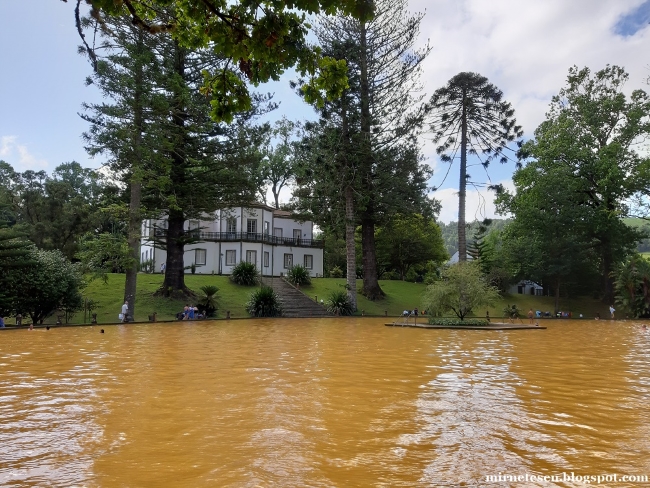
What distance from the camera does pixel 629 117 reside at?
3966 centimetres

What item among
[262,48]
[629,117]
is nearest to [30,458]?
[262,48]

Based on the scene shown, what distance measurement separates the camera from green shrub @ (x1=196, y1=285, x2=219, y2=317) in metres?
30.5

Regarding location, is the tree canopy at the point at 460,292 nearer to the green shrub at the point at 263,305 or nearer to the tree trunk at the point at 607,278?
the green shrub at the point at 263,305

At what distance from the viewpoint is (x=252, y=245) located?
50281 mm

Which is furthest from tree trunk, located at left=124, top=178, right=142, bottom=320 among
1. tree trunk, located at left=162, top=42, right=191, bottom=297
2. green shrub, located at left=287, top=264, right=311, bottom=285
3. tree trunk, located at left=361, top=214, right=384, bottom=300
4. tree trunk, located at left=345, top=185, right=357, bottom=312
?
tree trunk, located at left=361, top=214, right=384, bottom=300

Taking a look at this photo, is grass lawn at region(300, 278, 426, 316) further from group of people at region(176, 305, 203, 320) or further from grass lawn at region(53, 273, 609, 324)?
group of people at region(176, 305, 203, 320)

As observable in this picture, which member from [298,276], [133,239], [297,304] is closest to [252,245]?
[298,276]

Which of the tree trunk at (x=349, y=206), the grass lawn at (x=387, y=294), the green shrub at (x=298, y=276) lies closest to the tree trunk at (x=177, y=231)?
the tree trunk at (x=349, y=206)

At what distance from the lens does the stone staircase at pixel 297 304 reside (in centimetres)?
3397

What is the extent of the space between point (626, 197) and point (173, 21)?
149ft

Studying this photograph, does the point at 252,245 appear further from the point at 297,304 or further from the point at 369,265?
the point at 297,304

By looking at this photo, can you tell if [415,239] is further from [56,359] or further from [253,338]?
[56,359]

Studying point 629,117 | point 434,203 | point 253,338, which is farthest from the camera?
point 434,203

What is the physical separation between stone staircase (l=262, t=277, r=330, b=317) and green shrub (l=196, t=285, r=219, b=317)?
15.4 feet
